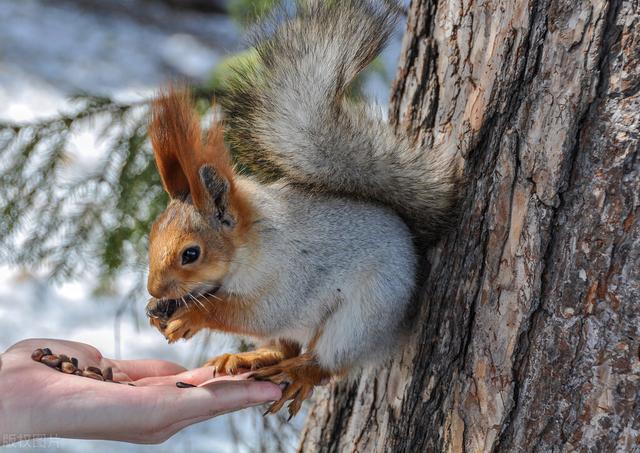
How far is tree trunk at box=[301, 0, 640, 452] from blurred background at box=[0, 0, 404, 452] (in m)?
0.25

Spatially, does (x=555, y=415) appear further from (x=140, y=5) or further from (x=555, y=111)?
(x=140, y=5)

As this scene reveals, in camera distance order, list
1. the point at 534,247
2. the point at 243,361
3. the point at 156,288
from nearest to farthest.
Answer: the point at 534,247 < the point at 156,288 < the point at 243,361

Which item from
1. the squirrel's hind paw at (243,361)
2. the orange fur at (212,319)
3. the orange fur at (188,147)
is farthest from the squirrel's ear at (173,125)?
the squirrel's hind paw at (243,361)

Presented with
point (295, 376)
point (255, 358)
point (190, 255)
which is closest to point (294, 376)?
point (295, 376)

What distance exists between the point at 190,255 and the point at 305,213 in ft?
0.66

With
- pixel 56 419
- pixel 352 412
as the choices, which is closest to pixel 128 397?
pixel 56 419

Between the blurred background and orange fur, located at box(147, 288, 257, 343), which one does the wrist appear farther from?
the blurred background

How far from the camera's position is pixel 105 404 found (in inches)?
43.6

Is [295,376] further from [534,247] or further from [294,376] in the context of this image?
[534,247]

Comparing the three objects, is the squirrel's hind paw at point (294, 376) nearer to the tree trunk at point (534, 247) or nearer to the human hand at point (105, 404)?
the human hand at point (105, 404)

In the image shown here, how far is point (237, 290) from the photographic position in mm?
1268

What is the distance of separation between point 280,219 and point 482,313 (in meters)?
0.37

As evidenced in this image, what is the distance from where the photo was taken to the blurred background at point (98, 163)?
172 cm

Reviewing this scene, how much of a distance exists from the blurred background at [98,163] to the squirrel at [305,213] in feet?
0.37
